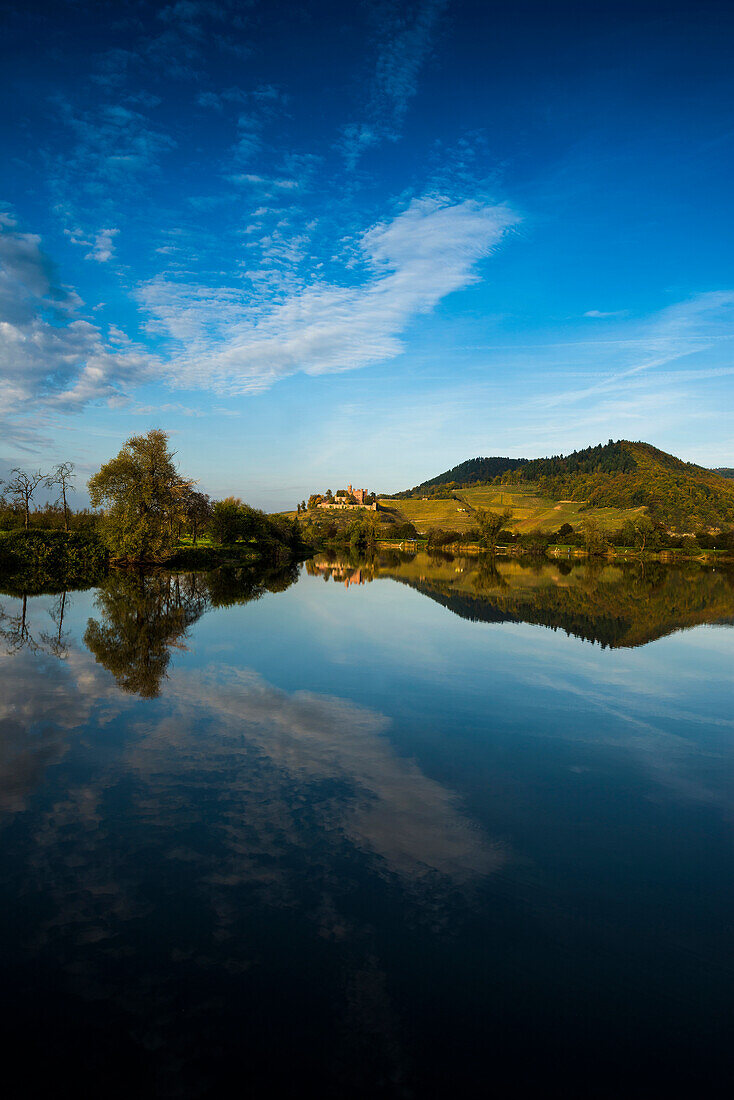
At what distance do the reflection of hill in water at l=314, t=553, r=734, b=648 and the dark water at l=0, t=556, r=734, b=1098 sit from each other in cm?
1283

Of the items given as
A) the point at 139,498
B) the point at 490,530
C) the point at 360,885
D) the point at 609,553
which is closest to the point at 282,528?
the point at 139,498

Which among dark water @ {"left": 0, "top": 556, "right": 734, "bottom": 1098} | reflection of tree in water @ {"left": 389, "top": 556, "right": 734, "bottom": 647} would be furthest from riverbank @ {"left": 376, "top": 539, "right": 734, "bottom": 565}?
dark water @ {"left": 0, "top": 556, "right": 734, "bottom": 1098}

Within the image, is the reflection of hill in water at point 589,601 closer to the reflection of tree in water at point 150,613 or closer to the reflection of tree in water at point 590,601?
the reflection of tree in water at point 590,601

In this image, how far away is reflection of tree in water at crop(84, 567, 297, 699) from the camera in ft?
57.8

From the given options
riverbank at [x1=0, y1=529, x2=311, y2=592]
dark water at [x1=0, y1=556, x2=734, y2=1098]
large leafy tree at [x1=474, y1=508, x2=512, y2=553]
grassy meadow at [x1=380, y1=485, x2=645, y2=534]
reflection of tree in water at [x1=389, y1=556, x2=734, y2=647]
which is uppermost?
grassy meadow at [x1=380, y1=485, x2=645, y2=534]

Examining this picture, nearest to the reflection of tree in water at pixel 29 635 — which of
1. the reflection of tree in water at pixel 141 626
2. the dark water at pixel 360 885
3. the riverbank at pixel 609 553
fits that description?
the reflection of tree in water at pixel 141 626

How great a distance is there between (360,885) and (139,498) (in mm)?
48750

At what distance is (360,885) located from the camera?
712 centimetres

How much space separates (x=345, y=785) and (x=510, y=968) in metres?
4.62

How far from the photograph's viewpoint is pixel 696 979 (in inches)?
231

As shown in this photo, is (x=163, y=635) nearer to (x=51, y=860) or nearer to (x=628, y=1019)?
(x=51, y=860)

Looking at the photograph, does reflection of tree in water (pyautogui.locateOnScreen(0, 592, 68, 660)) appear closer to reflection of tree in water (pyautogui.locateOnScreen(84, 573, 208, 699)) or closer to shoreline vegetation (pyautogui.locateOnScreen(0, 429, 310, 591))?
reflection of tree in water (pyautogui.locateOnScreen(84, 573, 208, 699))

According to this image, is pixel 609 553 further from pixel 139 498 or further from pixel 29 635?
pixel 29 635

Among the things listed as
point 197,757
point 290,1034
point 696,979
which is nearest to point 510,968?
point 696,979
